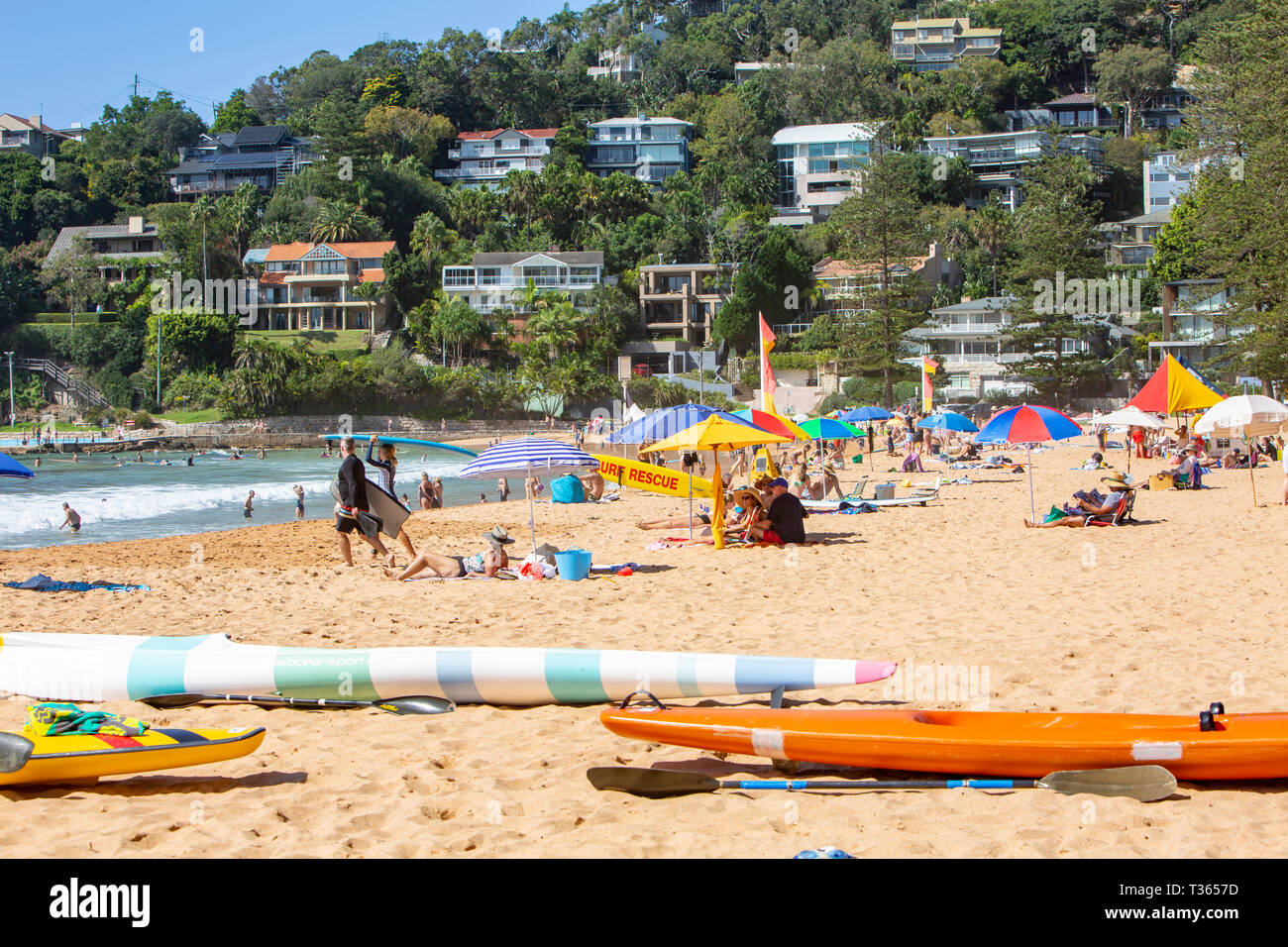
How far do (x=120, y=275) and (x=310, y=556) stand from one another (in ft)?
257

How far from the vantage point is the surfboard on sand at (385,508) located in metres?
10.4

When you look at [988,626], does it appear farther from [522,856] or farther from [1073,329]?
[1073,329]

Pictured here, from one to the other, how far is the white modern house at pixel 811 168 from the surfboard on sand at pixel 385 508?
234 feet

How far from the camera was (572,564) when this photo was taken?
31.7ft

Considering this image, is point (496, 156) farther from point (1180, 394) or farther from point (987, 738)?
point (987, 738)

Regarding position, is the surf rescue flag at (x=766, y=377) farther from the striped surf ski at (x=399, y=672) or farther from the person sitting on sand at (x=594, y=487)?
the striped surf ski at (x=399, y=672)

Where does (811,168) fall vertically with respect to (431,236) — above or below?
above

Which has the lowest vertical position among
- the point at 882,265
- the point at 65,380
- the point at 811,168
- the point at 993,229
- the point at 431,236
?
the point at 65,380

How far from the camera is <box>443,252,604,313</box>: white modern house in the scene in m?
68.3

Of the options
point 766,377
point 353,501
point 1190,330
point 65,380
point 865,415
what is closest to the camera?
point 353,501

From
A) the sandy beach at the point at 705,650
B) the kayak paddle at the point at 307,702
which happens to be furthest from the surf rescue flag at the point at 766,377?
the kayak paddle at the point at 307,702

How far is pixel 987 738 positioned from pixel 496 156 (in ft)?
319

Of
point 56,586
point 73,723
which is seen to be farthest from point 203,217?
point 73,723

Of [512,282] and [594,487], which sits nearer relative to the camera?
[594,487]
